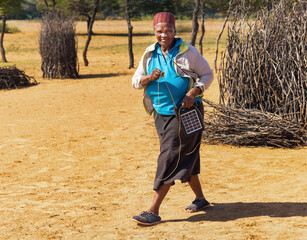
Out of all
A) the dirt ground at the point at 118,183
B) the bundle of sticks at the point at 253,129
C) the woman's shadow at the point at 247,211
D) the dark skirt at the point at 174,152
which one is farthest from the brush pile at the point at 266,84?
the dark skirt at the point at 174,152

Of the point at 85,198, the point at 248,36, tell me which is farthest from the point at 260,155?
the point at 85,198

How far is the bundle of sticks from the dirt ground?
0.49ft

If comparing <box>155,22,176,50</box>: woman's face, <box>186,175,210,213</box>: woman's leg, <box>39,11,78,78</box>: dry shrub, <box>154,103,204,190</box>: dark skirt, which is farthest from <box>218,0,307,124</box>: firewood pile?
<box>39,11,78,78</box>: dry shrub

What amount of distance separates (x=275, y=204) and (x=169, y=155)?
3.56 ft

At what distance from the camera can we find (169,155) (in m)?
3.36

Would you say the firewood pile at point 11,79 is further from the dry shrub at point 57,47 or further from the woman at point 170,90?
the woman at point 170,90

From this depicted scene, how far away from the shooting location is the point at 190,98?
324cm

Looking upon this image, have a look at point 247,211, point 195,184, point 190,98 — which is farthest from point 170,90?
point 247,211

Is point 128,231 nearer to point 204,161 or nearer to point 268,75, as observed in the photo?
point 204,161

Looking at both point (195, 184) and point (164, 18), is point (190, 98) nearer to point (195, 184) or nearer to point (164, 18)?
point (164, 18)

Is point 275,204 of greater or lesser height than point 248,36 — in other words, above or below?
below

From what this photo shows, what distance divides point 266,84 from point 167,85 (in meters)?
3.09

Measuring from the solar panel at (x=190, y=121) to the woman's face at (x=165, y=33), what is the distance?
50 centimetres

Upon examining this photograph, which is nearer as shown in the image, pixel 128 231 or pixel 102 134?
pixel 128 231
